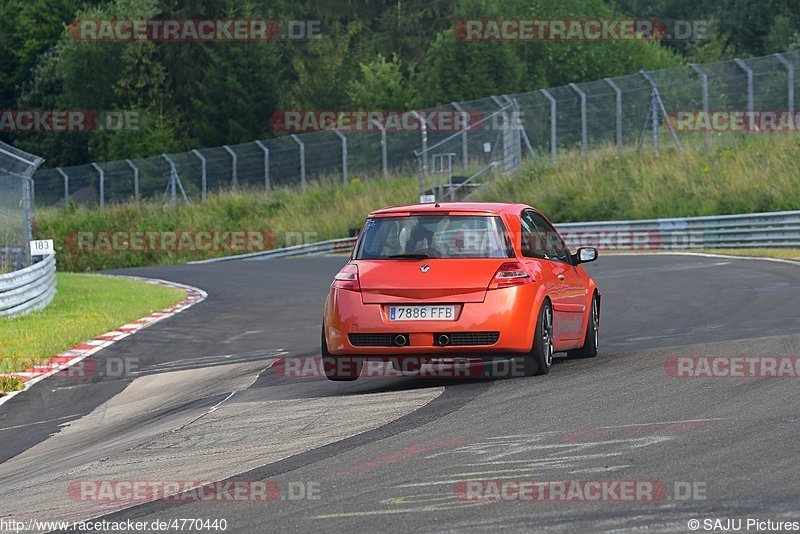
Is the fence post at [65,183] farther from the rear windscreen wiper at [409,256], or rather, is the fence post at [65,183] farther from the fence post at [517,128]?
the rear windscreen wiper at [409,256]

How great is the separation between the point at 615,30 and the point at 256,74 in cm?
1949

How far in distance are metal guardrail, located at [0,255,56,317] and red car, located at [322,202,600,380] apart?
1054 cm

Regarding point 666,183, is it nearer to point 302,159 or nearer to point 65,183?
point 302,159

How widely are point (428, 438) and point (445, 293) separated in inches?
95.0

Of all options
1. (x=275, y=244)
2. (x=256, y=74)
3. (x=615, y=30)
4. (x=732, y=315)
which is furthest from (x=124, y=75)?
(x=732, y=315)

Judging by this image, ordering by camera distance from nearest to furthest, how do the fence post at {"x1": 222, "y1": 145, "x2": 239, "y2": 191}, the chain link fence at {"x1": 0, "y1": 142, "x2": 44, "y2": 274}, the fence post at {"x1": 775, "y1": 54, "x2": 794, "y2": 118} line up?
the chain link fence at {"x1": 0, "y1": 142, "x2": 44, "y2": 274} → the fence post at {"x1": 775, "y1": 54, "x2": 794, "y2": 118} → the fence post at {"x1": 222, "y1": 145, "x2": 239, "y2": 191}

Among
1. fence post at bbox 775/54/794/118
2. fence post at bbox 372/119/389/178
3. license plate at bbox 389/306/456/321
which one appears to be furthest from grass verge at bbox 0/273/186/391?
fence post at bbox 775/54/794/118

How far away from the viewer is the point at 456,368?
11.6 m

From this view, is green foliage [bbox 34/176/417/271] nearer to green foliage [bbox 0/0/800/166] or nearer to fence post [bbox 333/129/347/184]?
fence post [bbox 333/129/347/184]

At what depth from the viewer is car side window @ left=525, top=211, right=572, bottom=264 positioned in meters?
11.6

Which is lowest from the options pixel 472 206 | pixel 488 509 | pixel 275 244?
pixel 275 244

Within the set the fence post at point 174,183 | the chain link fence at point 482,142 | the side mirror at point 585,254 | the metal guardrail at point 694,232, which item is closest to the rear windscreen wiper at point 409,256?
the side mirror at point 585,254

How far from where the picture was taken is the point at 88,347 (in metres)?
17.1

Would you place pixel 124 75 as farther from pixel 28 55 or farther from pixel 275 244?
pixel 275 244
